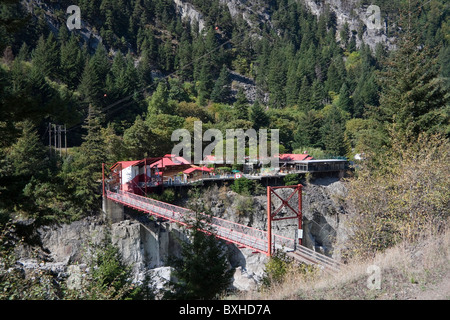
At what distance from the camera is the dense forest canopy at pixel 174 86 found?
955 centimetres

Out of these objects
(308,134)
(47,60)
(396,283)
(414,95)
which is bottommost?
(396,283)

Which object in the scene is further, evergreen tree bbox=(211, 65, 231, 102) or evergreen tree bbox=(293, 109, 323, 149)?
evergreen tree bbox=(211, 65, 231, 102)

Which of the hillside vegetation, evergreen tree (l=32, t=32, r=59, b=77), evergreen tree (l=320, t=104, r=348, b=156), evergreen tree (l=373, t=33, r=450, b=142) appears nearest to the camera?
the hillside vegetation

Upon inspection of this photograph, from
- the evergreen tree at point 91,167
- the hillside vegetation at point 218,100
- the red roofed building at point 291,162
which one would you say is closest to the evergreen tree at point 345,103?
the hillside vegetation at point 218,100

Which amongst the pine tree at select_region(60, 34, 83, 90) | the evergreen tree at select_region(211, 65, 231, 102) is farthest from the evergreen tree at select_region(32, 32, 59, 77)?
the evergreen tree at select_region(211, 65, 231, 102)

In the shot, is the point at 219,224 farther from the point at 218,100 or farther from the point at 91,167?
the point at 218,100

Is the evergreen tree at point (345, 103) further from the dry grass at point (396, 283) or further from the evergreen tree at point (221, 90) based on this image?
the dry grass at point (396, 283)

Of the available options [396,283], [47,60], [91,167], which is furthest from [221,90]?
[396,283]

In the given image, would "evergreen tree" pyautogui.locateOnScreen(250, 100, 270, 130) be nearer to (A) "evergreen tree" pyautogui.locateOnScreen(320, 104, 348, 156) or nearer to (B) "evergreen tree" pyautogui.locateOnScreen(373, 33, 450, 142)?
(A) "evergreen tree" pyautogui.locateOnScreen(320, 104, 348, 156)

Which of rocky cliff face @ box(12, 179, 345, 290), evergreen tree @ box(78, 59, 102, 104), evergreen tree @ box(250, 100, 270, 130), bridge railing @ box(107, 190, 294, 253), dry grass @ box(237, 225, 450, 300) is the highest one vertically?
evergreen tree @ box(78, 59, 102, 104)

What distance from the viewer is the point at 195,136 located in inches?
1260

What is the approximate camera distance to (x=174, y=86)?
49.8m

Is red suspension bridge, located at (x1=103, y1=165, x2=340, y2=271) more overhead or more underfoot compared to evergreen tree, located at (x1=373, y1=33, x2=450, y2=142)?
more underfoot

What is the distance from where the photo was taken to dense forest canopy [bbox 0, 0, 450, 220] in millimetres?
9552
